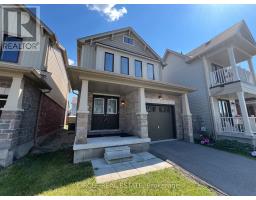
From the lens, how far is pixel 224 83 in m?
8.52

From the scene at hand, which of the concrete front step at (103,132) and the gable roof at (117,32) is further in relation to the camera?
the gable roof at (117,32)

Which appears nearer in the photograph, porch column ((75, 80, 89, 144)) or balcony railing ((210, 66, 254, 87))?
porch column ((75, 80, 89, 144))

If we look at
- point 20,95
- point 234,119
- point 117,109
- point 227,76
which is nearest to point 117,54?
point 117,109

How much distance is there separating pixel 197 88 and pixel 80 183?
10219mm

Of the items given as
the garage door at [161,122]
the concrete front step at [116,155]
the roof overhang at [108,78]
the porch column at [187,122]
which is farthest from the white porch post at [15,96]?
the porch column at [187,122]

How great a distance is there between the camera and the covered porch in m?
→ 5.36

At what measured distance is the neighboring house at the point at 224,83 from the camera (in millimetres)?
7891

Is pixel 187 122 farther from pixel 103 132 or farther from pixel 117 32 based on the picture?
pixel 117 32

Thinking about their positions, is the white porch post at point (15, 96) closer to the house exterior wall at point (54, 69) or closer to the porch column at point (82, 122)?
the porch column at point (82, 122)

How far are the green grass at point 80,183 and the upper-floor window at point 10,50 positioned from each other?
509cm

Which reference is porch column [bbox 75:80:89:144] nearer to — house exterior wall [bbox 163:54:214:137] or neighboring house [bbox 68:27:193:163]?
neighboring house [bbox 68:27:193:163]

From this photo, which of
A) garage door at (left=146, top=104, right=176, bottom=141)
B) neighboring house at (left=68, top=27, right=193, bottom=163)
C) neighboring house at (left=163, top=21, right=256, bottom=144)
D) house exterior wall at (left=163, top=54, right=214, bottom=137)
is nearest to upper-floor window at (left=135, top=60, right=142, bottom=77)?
neighboring house at (left=68, top=27, right=193, bottom=163)

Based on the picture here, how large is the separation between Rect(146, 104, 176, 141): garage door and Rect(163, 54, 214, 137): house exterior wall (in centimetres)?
239

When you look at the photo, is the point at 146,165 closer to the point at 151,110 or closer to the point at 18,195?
the point at 18,195
